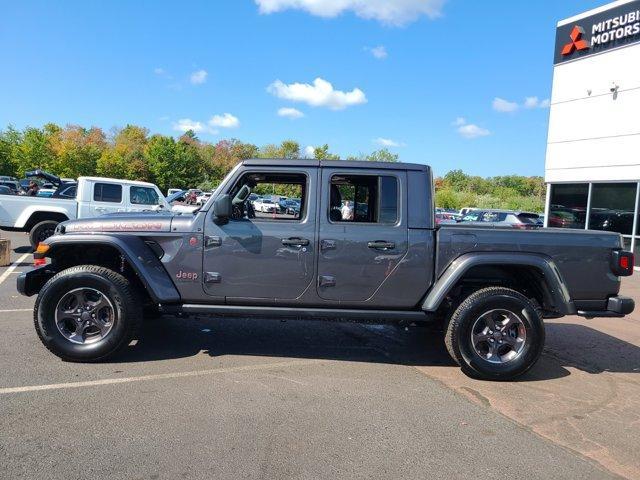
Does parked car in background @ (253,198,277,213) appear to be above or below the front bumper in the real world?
above

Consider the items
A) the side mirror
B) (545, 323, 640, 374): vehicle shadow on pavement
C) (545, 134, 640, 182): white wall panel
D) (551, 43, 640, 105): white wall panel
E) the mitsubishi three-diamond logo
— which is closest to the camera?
the side mirror

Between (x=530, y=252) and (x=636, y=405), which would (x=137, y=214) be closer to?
(x=530, y=252)

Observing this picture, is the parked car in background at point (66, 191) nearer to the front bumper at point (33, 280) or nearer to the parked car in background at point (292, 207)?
the front bumper at point (33, 280)

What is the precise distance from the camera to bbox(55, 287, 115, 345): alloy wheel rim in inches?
190

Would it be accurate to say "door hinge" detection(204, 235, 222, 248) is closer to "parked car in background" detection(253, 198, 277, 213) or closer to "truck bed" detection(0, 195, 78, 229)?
"parked car in background" detection(253, 198, 277, 213)

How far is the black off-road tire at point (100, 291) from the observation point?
4.75 m

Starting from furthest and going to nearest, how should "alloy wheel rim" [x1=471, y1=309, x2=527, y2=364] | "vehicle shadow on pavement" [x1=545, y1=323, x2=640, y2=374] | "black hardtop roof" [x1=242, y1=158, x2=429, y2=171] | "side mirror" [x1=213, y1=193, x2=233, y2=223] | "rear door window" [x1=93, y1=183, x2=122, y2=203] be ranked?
"rear door window" [x1=93, y1=183, x2=122, y2=203]
"vehicle shadow on pavement" [x1=545, y1=323, x2=640, y2=374]
"black hardtop roof" [x1=242, y1=158, x2=429, y2=171]
"alloy wheel rim" [x1=471, y1=309, x2=527, y2=364]
"side mirror" [x1=213, y1=193, x2=233, y2=223]

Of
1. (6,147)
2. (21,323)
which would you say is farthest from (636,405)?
(6,147)

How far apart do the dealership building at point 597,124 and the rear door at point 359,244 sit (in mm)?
12501

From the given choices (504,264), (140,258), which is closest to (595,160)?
(504,264)

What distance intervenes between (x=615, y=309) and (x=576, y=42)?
575 inches

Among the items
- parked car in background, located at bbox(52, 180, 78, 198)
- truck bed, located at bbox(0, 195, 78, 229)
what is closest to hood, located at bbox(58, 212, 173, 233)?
truck bed, located at bbox(0, 195, 78, 229)

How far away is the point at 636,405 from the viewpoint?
440 cm

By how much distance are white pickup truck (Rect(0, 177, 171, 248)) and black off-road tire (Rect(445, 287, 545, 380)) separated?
29.0 ft
